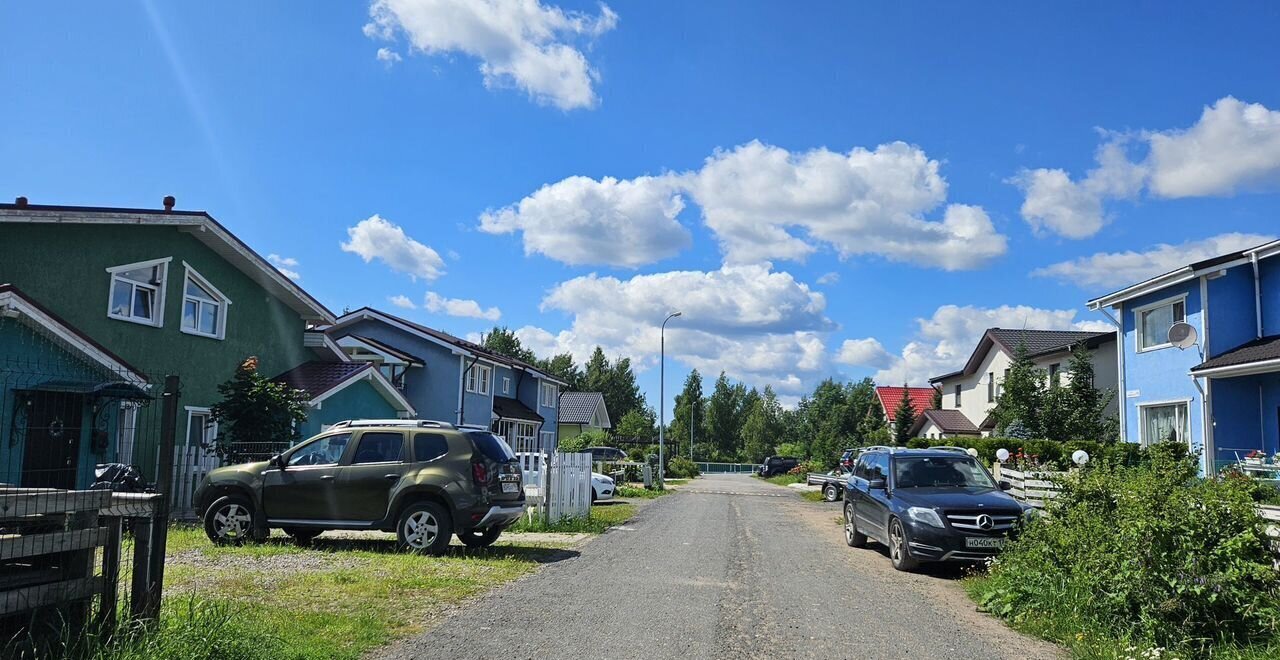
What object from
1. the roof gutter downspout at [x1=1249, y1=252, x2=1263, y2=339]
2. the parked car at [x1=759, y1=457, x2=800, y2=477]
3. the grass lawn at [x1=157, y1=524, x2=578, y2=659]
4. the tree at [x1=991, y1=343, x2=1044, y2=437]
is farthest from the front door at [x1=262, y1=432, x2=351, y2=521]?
the parked car at [x1=759, y1=457, x2=800, y2=477]

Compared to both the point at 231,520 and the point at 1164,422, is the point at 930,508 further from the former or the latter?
the point at 1164,422

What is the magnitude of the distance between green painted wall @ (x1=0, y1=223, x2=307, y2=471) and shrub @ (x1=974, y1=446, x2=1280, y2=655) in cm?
1516

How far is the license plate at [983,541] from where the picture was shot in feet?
36.6

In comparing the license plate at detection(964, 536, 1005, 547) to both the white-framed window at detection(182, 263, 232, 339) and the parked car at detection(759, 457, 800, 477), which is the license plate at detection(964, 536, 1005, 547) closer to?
the white-framed window at detection(182, 263, 232, 339)

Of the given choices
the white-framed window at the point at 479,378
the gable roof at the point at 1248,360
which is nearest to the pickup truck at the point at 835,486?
the gable roof at the point at 1248,360

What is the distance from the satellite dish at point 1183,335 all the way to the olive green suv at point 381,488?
17296mm

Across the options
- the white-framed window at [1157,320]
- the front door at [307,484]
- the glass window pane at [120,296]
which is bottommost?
the front door at [307,484]

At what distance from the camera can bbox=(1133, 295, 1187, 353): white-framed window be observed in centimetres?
2261

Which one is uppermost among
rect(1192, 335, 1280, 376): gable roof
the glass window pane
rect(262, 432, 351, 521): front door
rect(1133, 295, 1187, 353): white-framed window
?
rect(1133, 295, 1187, 353): white-framed window

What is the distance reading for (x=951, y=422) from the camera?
44781mm

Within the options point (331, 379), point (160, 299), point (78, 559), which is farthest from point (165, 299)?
point (78, 559)

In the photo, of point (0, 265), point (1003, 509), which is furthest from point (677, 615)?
point (0, 265)

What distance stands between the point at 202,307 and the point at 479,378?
1744 centimetres

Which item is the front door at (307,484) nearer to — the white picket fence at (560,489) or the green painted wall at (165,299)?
the white picket fence at (560,489)
